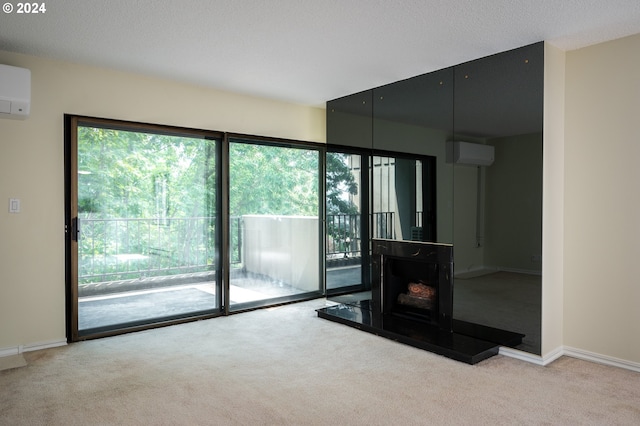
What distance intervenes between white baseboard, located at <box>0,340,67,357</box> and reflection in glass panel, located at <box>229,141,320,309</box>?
169 centimetres

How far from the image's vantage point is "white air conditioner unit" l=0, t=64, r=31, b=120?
333cm

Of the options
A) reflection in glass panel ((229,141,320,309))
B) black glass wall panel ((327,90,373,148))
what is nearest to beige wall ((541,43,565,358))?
black glass wall panel ((327,90,373,148))

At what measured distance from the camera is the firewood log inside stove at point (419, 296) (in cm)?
411

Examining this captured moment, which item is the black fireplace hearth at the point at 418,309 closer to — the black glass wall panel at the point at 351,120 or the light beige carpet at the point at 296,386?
the light beige carpet at the point at 296,386

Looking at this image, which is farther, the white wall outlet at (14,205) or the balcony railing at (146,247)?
the balcony railing at (146,247)

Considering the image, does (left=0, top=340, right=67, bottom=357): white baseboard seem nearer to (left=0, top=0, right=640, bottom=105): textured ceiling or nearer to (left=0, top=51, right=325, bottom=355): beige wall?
(left=0, top=51, right=325, bottom=355): beige wall

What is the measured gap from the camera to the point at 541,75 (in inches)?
131

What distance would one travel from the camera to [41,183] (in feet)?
12.3

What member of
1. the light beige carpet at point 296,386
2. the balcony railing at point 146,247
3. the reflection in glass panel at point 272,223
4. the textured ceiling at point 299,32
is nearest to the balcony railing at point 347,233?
the reflection in glass panel at point 272,223

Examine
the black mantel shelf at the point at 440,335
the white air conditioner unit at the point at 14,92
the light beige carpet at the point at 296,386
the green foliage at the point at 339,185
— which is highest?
the white air conditioner unit at the point at 14,92

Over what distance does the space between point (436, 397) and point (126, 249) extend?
3078mm

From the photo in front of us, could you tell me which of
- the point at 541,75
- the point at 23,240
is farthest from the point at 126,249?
the point at 541,75

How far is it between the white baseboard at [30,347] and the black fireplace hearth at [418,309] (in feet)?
7.85

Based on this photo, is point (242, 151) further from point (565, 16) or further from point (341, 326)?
point (565, 16)
